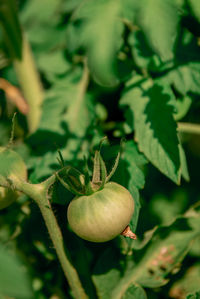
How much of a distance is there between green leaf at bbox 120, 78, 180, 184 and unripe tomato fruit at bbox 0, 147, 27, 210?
1.13ft

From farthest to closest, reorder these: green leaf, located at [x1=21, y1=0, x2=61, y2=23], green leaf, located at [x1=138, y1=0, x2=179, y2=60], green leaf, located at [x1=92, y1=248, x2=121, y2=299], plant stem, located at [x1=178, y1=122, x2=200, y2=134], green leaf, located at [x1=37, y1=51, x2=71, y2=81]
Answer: green leaf, located at [x1=21, y1=0, x2=61, y2=23], green leaf, located at [x1=37, y1=51, x2=71, y2=81], plant stem, located at [x1=178, y1=122, x2=200, y2=134], green leaf, located at [x1=92, y1=248, x2=121, y2=299], green leaf, located at [x1=138, y1=0, x2=179, y2=60]

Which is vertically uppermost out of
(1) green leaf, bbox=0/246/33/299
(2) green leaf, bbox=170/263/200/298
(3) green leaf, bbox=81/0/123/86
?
(3) green leaf, bbox=81/0/123/86

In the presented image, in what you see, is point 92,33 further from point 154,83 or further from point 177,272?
point 177,272

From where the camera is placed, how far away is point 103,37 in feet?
3.29

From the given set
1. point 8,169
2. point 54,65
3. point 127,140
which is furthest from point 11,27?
Result: point 8,169

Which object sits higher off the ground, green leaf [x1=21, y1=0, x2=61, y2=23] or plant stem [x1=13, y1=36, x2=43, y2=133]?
green leaf [x1=21, y1=0, x2=61, y2=23]

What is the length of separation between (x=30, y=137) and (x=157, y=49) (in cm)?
56

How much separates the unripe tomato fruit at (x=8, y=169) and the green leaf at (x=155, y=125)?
0.34 m

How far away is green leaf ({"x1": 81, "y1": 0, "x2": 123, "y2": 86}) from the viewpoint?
985 millimetres

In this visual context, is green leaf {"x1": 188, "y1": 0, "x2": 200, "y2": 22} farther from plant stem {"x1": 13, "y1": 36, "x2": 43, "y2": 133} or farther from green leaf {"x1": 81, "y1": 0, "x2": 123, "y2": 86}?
plant stem {"x1": 13, "y1": 36, "x2": 43, "y2": 133}

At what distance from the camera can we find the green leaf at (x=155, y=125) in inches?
38.0

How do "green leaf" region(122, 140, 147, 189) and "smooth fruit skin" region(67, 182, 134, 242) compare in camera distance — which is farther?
"green leaf" region(122, 140, 147, 189)

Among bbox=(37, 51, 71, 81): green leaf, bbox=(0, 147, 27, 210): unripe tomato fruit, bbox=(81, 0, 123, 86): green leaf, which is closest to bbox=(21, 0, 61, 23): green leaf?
bbox=(37, 51, 71, 81): green leaf

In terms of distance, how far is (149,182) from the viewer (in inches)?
53.1
